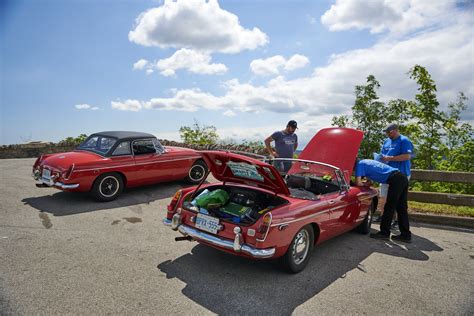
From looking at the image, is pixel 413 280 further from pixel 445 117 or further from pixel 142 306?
pixel 445 117

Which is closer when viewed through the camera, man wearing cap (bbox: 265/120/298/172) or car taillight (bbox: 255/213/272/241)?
car taillight (bbox: 255/213/272/241)

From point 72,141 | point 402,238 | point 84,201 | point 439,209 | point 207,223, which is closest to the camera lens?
point 207,223

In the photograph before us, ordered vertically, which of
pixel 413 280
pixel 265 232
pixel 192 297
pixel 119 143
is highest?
pixel 119 143

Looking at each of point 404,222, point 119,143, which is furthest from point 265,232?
point 119,143

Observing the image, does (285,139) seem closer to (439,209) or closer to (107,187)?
(439,209)

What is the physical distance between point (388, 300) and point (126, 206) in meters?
5.18

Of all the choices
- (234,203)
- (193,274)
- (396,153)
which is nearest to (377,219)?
(396,153)

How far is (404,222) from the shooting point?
5.70 meters

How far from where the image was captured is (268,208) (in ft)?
13.1

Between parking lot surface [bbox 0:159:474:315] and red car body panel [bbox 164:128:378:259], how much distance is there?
1.38ft

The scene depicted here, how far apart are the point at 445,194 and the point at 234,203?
16.1ft

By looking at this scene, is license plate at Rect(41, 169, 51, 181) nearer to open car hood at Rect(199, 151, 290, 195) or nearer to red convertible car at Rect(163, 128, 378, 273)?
red convertible car at Rect(163, 128, 378, 273)

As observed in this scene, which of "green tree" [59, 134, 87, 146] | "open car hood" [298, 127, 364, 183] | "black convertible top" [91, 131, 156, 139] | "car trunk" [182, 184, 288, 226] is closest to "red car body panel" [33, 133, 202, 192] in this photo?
"black convertible top" [91, 131, 156, 139]

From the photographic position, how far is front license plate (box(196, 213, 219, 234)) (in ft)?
13.2
